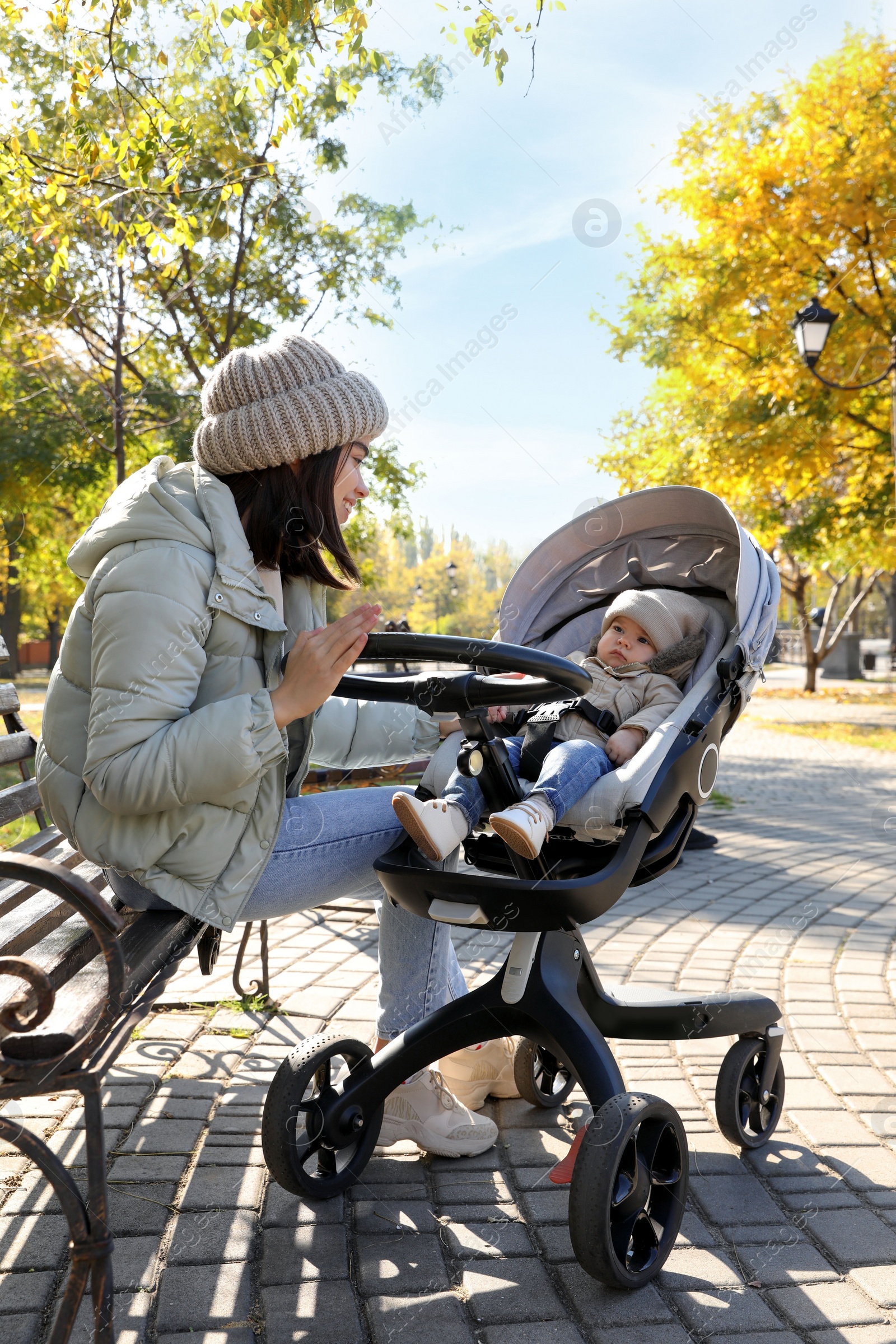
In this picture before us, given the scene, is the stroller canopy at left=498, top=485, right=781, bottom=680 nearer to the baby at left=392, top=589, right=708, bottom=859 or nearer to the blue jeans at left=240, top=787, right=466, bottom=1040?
the baby at left=392, top=589, right=708, bottom=859

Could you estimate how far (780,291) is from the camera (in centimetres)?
1335

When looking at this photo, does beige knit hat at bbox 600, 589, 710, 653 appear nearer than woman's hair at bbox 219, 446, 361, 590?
No

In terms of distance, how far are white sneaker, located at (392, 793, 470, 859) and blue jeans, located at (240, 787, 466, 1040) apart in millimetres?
154

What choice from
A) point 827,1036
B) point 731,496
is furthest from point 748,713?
point 827,1036

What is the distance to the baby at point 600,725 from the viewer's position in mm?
2262

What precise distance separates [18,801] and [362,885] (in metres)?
1.09

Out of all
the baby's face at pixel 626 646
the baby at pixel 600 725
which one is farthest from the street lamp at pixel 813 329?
the baby's face at pixel 626 646

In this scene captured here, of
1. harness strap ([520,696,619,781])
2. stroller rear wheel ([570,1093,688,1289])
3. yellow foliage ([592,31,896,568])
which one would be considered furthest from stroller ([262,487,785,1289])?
yellow foliage ([592,31,896,568])

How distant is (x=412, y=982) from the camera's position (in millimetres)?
2594

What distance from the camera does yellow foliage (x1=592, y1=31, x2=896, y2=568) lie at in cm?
1271

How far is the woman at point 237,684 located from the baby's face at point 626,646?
0.89 metres

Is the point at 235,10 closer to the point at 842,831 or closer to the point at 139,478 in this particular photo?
the point at 139,478

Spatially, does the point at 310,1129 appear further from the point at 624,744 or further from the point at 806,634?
the point at 806,634

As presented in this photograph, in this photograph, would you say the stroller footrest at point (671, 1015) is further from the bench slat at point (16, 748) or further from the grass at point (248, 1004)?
the bench slat at point (16, 748)
